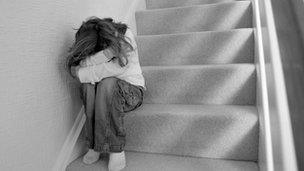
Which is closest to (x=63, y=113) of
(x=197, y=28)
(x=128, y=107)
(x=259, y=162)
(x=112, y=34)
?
(x=128, y=107)

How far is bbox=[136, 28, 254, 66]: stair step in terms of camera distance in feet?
4.89


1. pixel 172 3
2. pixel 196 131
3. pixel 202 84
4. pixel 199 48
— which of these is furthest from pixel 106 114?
pixel 172 3

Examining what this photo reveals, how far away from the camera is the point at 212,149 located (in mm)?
1202

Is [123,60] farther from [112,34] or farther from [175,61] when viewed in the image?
[175,61]

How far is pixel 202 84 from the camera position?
1379 mm

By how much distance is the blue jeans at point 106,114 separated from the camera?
1.17 meters

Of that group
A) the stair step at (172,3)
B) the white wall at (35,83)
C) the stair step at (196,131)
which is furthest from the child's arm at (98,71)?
the stair step at (172,3)

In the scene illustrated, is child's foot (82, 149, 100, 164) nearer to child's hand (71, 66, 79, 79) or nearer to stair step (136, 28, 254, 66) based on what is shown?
child's hand (71, 66, 79, 79)

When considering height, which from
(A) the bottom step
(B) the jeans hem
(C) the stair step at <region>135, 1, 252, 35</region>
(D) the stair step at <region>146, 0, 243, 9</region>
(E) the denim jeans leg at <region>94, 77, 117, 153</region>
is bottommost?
(A) the bottom step

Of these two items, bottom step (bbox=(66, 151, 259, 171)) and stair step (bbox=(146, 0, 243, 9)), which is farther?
stair step (bbox=(146, 0, 243, 9))

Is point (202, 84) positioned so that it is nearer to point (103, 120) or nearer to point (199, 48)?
point (199, 48)

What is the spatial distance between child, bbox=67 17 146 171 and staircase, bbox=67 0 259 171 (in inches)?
3.1

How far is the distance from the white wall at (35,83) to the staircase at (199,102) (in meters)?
0.19

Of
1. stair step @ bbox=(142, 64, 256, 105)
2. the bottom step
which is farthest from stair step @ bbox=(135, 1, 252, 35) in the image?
the bottom step
